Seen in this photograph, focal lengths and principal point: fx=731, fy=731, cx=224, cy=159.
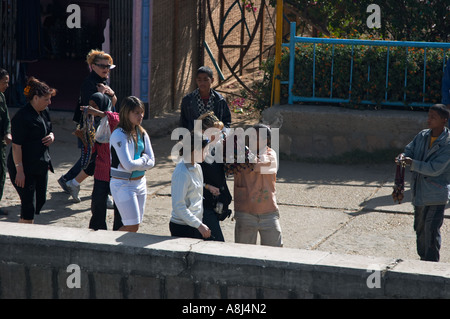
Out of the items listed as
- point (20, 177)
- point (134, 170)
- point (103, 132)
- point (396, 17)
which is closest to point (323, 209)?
point (103, 132)

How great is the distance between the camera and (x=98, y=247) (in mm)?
4926

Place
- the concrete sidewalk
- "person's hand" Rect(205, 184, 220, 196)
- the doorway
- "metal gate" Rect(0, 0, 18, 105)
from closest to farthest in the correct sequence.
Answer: "person's hand" Rect(205, 184, 220, 196), the concrete sidewalk, "metal gate" Rect(0, 0, 18, 105), the doorway

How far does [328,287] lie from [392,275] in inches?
15.6

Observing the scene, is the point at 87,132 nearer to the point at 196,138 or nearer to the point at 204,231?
the point at 196,138

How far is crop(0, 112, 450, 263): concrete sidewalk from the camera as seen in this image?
21.5ft

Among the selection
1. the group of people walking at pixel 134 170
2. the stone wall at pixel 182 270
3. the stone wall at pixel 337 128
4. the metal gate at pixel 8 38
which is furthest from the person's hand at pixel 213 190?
the metal gate at pixel 8 38

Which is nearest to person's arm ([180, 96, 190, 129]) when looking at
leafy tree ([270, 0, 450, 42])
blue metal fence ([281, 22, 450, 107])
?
blue metal fence ([281, 22, 450, 107])

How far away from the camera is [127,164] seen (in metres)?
5.67

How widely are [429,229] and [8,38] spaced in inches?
317

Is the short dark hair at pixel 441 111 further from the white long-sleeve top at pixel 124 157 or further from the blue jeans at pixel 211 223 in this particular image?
the white long-sleeve top at pixel 124 157

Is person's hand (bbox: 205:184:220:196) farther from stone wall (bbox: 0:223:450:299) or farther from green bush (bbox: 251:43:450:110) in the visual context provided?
green bush (bbox: 251:43:450:110)

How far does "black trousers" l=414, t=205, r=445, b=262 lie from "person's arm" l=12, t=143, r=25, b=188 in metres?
3.32

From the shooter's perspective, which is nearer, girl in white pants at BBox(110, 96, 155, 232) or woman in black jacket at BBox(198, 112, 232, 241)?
woman in black jacket at BBox(198, 112, 232, 241)

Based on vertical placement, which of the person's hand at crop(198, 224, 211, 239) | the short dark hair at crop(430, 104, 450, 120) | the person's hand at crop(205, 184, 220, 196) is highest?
the short dark hair at crop(430, 104, 450, 120)
